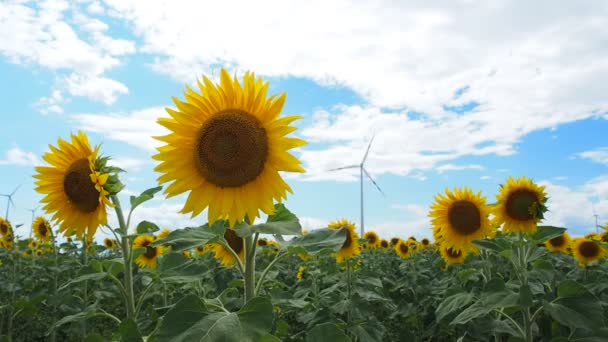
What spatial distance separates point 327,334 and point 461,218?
4453 mm

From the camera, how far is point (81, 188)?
410 cm

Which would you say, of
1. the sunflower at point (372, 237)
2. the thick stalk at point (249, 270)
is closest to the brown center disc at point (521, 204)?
the thick stalk at point (249, 270)

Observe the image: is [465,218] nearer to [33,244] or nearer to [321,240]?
[321,240]

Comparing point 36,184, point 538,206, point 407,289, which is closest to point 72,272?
point 407,289

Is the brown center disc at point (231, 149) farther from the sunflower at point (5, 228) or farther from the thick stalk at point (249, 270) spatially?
the sunflower at point (5, 228)

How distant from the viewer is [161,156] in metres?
3.35

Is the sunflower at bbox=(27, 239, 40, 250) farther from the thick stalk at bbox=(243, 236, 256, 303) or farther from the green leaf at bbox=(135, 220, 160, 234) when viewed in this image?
the thick stalk at bbox=(243, 236, 256, 303)

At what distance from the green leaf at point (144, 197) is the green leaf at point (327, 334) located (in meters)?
1.72

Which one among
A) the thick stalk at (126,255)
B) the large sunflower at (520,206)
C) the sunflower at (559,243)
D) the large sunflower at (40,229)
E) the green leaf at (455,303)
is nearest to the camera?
the thick stalk at (126,255)

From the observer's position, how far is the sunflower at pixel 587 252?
30.3 ft

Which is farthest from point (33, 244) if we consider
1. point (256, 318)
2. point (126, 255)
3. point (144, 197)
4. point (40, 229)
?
point (256, 318)

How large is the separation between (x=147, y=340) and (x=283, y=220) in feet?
3.92

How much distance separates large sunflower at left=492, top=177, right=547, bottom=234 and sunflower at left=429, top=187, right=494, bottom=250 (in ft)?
1.83

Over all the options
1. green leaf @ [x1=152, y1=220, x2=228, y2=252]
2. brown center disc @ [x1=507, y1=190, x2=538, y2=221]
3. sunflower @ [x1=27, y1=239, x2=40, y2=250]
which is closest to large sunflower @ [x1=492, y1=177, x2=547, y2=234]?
brown center disc @ [x1=507, y1=190, x2=538, y2=221]
